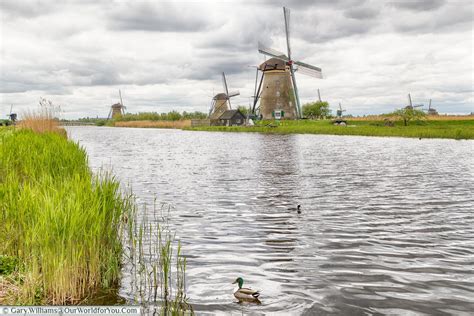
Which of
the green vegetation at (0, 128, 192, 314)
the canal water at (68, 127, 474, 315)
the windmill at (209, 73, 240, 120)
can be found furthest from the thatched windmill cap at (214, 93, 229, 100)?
the green vegetation at (0, 128, 192, 314)

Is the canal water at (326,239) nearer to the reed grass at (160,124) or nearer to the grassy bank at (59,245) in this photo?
the grassy bank at (59,245)

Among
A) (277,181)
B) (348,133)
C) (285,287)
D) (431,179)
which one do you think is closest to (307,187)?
(277,181)

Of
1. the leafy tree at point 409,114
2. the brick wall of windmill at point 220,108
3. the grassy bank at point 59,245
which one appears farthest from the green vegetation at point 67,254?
the brick wall of windmill at point 220,108

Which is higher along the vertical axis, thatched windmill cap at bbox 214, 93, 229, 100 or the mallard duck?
thatched windmill cap at bbox 214, 93, 229, 100

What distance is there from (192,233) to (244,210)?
2.89 metres

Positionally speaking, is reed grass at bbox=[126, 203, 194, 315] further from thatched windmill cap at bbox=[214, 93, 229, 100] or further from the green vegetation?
thatched windmill cap at bbox=[214, 93, 229, 100]

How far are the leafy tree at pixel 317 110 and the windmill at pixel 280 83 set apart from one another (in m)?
37.8

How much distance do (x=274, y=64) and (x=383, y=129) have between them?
2642cm

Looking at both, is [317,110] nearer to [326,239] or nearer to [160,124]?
[160,124]

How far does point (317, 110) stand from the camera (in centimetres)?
11812

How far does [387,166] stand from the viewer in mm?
22969

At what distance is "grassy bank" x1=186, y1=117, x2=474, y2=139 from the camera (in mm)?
50312

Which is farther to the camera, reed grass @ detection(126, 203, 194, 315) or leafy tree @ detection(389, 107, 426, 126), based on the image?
leafy tree @ detection(389, 107, 426, 126)

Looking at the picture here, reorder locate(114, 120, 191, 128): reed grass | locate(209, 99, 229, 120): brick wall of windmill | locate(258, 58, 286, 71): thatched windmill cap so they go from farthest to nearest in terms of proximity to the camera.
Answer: locate(114, 120, 191, 128): reed grass < locate(209, 99, 229, 120): brick wall of windmill < locate(258, 58, 286, 71): thatched windmill cap
